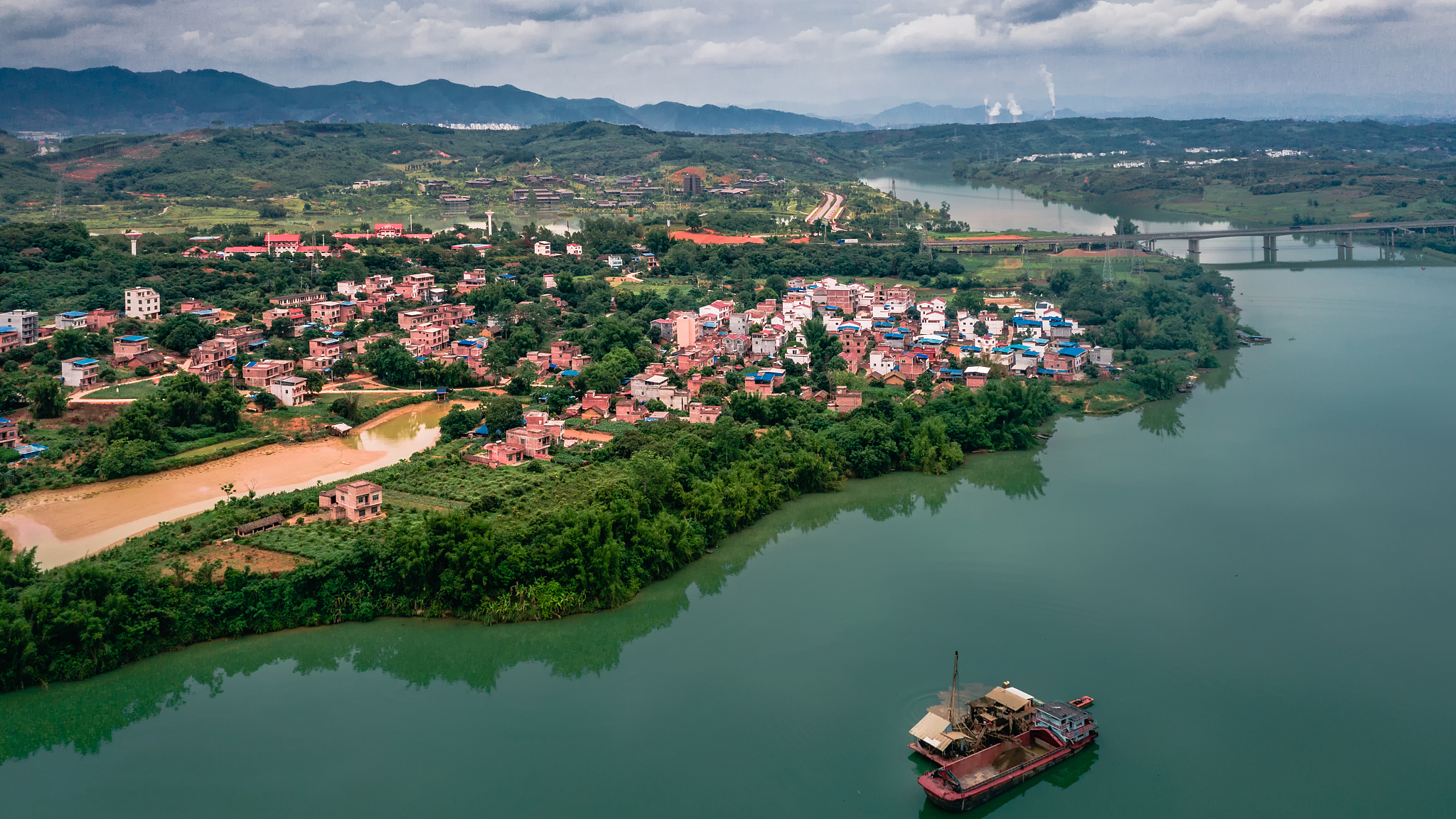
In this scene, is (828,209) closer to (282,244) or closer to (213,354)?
(282,244)

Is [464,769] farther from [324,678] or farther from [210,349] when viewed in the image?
[210,349]

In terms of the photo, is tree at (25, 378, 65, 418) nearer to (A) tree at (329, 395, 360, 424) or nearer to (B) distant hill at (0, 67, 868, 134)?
(A) tree at (329, 395, 360, 424)

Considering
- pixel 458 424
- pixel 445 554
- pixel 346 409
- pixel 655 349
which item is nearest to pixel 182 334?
pixel 346 409

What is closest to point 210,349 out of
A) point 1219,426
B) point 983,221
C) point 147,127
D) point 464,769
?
point 464,769

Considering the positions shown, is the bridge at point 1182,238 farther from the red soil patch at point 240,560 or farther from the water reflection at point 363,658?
the red soil patch at point 240,560

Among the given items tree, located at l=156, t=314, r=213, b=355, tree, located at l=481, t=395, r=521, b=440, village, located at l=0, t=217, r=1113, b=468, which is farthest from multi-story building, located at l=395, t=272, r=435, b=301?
tree, located at l=481, t=395, r=521, b=440
